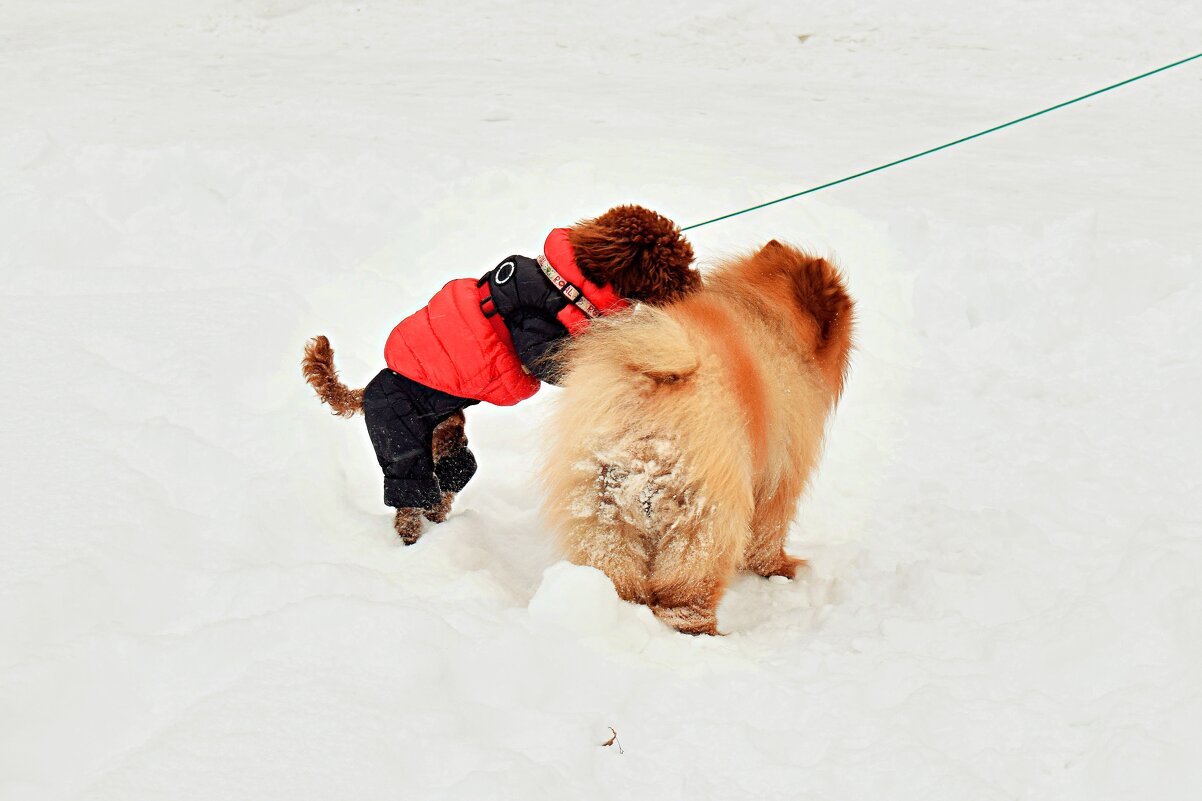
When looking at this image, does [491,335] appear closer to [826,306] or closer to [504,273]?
[504,273]

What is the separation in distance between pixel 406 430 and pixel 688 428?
40.2 inches

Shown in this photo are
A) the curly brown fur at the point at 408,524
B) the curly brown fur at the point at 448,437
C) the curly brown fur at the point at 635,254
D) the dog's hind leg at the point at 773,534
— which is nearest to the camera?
the curly brown fur at the point at 635,254

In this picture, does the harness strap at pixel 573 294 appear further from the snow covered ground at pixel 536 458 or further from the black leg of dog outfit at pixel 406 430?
the snow covered ground at pixel 536 458

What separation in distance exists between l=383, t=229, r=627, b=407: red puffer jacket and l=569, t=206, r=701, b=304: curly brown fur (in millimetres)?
121

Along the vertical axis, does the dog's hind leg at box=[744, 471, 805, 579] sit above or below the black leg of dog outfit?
below

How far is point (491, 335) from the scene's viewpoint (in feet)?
9.26

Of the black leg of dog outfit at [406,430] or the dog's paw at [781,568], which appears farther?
the dog's paw at [781,568]

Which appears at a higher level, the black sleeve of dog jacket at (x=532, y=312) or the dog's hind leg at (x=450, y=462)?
the black sleeve of dog jacket at (x=532, y=312)

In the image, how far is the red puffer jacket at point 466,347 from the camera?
2.82m

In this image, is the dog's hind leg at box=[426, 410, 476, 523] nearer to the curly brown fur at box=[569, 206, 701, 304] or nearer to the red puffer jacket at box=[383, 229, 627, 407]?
the red puffer jacket at box=[383, 229, 627, 407]

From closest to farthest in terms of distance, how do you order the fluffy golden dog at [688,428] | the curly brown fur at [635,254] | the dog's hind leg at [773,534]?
the fluffy golden dog at [688,428], the curly brown fur at [635,254], the dog's hind leg at [773,534]

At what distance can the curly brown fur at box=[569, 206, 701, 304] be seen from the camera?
103 inches

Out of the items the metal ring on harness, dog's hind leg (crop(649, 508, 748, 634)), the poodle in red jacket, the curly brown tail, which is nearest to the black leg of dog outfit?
the poodle in red jacket

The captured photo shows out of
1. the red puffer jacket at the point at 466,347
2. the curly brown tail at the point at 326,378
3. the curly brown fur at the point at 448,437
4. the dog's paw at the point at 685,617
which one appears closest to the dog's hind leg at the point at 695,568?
the dog's paw at the point at 685,617
